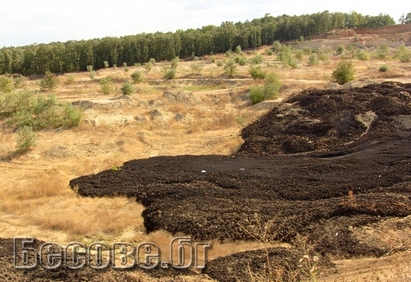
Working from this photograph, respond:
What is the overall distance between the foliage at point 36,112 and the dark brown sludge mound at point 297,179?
5.63m

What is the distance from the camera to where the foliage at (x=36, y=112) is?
53.7ft

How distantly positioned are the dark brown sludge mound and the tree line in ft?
100

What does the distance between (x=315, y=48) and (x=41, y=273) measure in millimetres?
51768

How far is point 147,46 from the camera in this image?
47.0 metres

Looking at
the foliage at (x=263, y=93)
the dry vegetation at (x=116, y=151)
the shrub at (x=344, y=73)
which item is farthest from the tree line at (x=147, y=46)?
the shrub at (x=344, y=73)

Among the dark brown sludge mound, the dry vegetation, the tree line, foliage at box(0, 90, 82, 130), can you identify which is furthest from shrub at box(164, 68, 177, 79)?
the dark brown sludge mound

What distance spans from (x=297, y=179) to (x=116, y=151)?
22.6 feet

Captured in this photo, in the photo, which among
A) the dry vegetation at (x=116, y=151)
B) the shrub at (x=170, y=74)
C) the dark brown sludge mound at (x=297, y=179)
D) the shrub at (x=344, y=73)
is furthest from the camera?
the shrub at (x=170, y=74)

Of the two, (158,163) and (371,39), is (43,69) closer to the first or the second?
(158,163)

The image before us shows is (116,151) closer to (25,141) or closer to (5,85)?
(25,141)

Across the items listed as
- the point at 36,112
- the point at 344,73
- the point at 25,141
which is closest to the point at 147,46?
the point at 344,73

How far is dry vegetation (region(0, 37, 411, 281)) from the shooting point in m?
8.09

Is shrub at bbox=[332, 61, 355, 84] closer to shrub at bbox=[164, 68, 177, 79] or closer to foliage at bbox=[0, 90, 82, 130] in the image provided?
shrub at bbox=[164, 68, 177, 79]

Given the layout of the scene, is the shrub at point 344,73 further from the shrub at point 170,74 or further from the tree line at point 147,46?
the tree line at point 147,46
